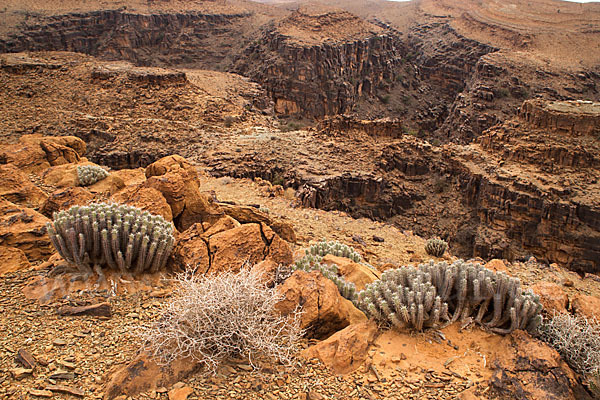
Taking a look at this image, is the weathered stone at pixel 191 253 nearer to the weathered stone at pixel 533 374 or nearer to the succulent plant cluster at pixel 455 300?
the succulent plant cluster at pixel 455 300

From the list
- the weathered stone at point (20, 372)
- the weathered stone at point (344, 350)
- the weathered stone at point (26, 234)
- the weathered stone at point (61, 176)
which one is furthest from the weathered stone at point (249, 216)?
the weathered stone at point (20, 372)

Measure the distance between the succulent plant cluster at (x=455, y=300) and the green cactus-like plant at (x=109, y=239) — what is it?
2434 millimetres

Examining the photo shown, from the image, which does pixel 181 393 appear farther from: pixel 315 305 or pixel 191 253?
pixel 191 253

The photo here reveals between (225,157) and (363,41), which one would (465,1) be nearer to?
(363,41)

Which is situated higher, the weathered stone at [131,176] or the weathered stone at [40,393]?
the weathered stone at [40,393]

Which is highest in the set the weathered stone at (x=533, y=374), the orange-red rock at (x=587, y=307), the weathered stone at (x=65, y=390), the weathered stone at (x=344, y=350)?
the weathered stone at (x=65, y=390)

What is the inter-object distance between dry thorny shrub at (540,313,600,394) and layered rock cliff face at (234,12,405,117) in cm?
3856

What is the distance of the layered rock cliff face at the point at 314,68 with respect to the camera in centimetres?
4144

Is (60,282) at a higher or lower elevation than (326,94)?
higher

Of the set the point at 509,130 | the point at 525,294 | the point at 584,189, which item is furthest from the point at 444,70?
the point at 525,294

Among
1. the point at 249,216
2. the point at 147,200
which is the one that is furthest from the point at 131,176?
the point at 147,200

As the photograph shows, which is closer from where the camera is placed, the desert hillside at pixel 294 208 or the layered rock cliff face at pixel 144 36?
the desert hillside at pixel 294 208

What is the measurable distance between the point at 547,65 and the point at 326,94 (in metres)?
21.1

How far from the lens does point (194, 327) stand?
3.45m
